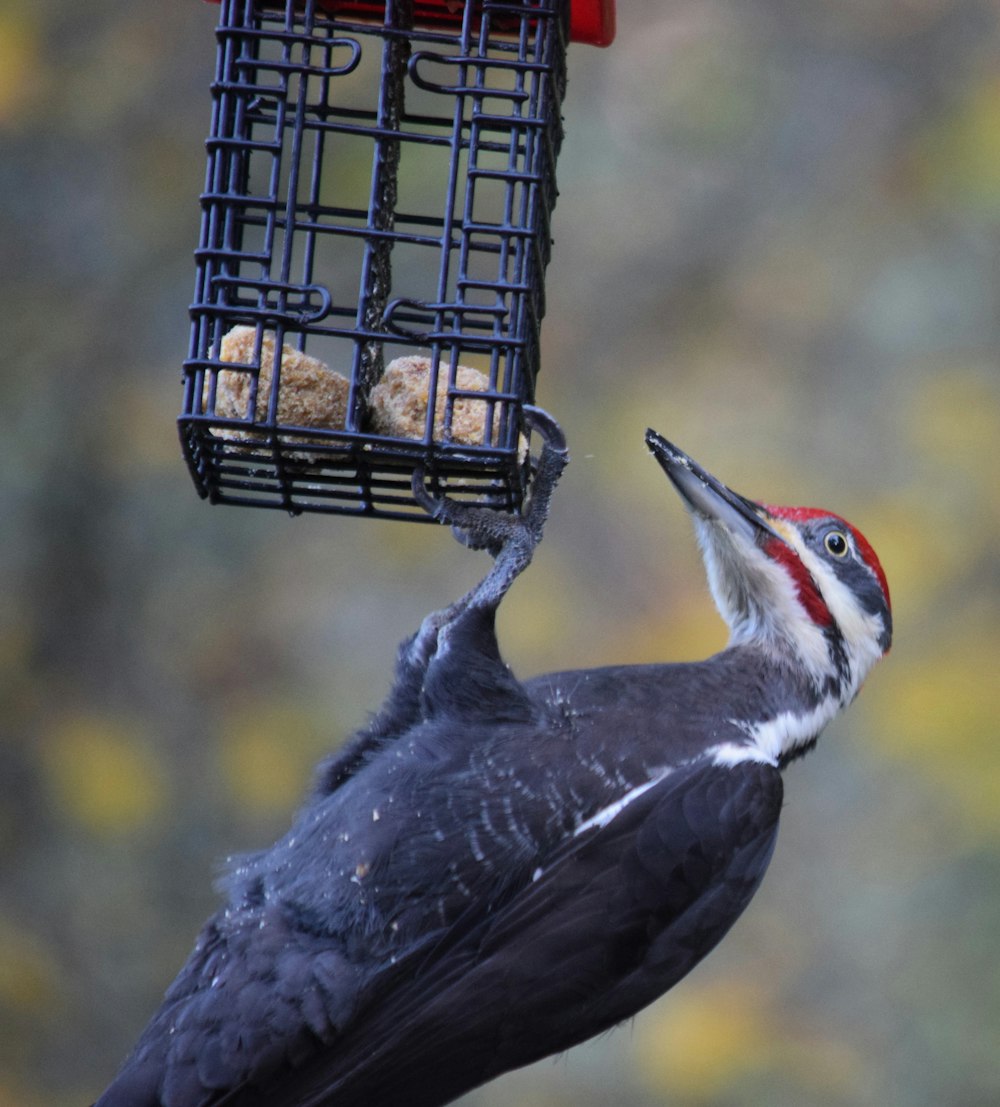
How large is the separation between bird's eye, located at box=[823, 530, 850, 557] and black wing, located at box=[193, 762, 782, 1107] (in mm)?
632

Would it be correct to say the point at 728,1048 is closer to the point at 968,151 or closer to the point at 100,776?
the point at 100,776

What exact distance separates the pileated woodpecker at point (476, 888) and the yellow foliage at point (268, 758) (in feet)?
9.21

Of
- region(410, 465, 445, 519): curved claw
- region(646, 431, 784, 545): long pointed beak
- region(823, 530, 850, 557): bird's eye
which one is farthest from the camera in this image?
region(823, 530, 850, 557): bird's eye

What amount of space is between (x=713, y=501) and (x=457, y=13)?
3.61 ft

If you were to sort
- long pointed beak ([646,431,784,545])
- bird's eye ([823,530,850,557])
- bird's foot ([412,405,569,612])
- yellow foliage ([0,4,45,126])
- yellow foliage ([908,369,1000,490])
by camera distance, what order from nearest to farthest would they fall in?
bird's foot ([412,405,569,612]) → long pointed beak ([646,431,784,545]) → bird's eye ([823,530,850,557]) → yellow foliage ([0,4,45,126]) → yellow foliage ([908,369,1000,490])

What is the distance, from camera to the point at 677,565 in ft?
20.8

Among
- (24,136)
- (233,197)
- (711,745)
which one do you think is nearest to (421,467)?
(233,197)

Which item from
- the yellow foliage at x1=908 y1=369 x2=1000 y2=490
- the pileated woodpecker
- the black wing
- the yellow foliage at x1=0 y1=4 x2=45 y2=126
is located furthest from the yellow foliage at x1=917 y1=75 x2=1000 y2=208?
the black wing

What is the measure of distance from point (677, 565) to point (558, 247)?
56.7 inches

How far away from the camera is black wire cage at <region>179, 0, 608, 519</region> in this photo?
2939 millimetres

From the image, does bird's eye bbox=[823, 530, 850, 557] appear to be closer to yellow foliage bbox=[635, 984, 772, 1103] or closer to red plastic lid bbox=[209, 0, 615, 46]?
red plastic lid bbox=[209, 0, 615, 46]

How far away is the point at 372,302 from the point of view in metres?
3.07

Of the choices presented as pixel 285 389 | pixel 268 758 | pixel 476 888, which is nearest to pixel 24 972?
pixel 268 758

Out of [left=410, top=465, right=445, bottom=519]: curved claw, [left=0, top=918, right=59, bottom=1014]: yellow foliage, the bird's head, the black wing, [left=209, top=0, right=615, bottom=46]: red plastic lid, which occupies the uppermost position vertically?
[left=209, top=0, right=615, bottom=46]: red plastic lid
